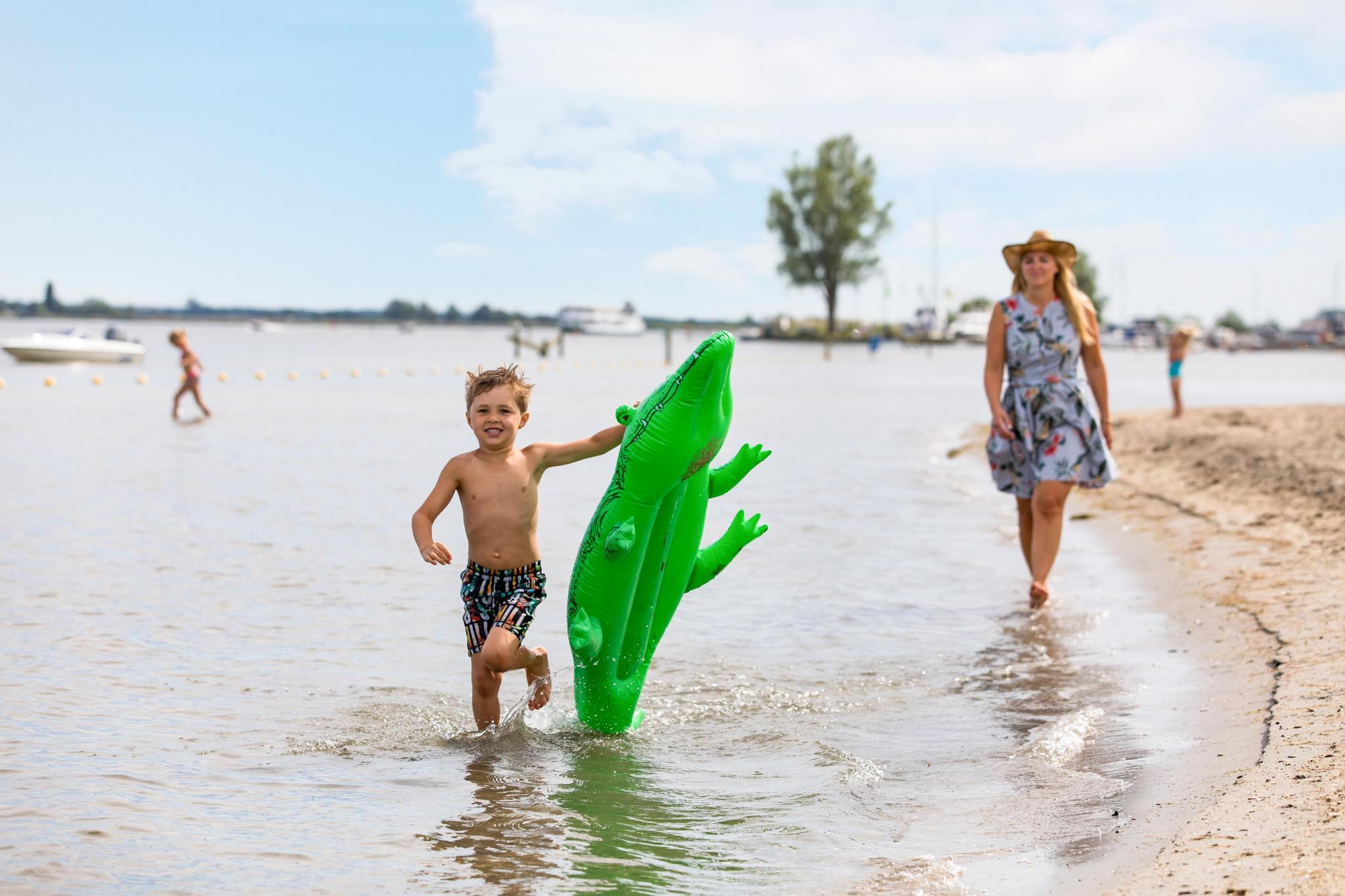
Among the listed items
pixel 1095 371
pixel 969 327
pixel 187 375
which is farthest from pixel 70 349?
pixel 969 327

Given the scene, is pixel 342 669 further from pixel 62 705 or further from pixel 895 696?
pixel 895 696

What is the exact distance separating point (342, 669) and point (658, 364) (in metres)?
47.6

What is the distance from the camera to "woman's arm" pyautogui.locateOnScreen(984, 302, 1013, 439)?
7.24m

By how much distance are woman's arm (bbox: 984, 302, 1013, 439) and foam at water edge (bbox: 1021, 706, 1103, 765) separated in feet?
6.85

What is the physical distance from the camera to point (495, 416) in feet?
16.1

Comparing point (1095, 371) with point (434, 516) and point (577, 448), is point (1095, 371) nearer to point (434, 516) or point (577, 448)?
point (577, 448)

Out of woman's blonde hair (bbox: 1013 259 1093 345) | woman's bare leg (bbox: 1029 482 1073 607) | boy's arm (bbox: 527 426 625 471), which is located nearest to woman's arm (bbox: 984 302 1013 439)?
woman's blonde hair (bbox: 1013 259 1093 345)

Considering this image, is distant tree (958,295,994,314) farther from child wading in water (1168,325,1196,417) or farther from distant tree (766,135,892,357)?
child wading in water (1168,325,1196,417)

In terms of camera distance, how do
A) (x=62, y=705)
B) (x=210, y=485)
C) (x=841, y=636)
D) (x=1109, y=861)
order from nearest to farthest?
(x=1109, y=861), (x=62, y=705), (x=841, y=636), (x=210, y=485)

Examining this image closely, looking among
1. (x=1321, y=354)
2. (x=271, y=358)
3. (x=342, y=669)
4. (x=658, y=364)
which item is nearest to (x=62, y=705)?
(x=342, y=669)

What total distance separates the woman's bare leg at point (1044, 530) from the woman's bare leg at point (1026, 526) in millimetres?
66

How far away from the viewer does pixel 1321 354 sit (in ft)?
294

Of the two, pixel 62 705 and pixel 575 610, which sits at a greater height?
pixel 575 610

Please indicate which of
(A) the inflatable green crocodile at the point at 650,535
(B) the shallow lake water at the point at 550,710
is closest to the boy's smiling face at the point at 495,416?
(A) the inflatable green crocodile at the point at 650,535
